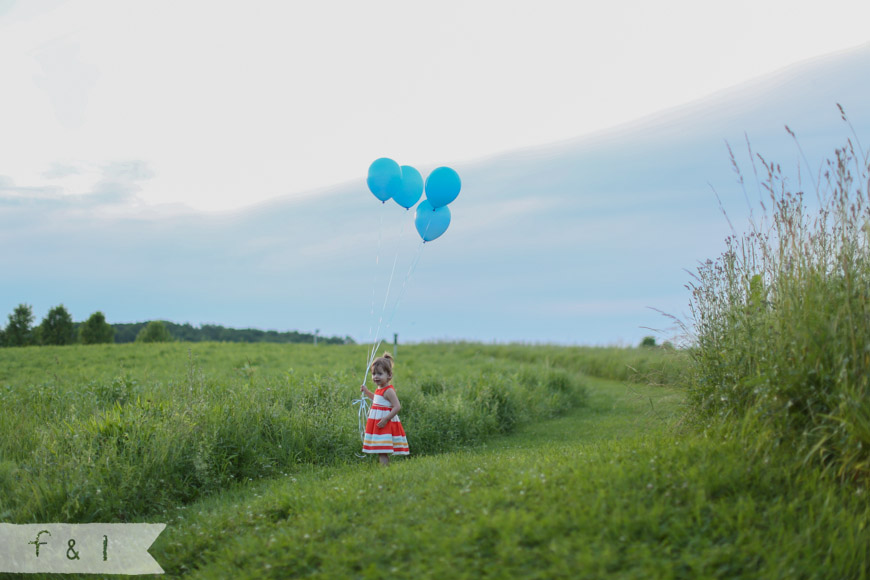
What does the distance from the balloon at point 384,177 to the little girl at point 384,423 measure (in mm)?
2732

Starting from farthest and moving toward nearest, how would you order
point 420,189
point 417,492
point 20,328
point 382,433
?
point 20,328, point 420,189, point 382,433, point 417,492

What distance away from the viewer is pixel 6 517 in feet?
20.5

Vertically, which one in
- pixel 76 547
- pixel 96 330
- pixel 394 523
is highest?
pixel 96 330

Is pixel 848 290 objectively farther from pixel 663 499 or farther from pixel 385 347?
pixel 385 347

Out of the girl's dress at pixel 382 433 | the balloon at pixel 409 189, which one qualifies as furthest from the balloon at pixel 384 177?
the girl's dress at pixel 382 433

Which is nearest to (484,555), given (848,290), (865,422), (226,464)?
(865,422)

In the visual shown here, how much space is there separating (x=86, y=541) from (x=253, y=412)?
2.94 metres

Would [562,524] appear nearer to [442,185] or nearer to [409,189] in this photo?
[442,185]

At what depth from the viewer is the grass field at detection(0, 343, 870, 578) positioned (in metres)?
4.18

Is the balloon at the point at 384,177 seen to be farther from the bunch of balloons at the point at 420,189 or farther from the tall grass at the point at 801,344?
the tall grass at the point at 801,344

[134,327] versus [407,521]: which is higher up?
[134,327]

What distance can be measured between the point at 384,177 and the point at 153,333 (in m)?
28.5

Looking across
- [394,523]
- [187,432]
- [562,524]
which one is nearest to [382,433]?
[187,432]

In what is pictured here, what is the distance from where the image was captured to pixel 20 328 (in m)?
32.3
